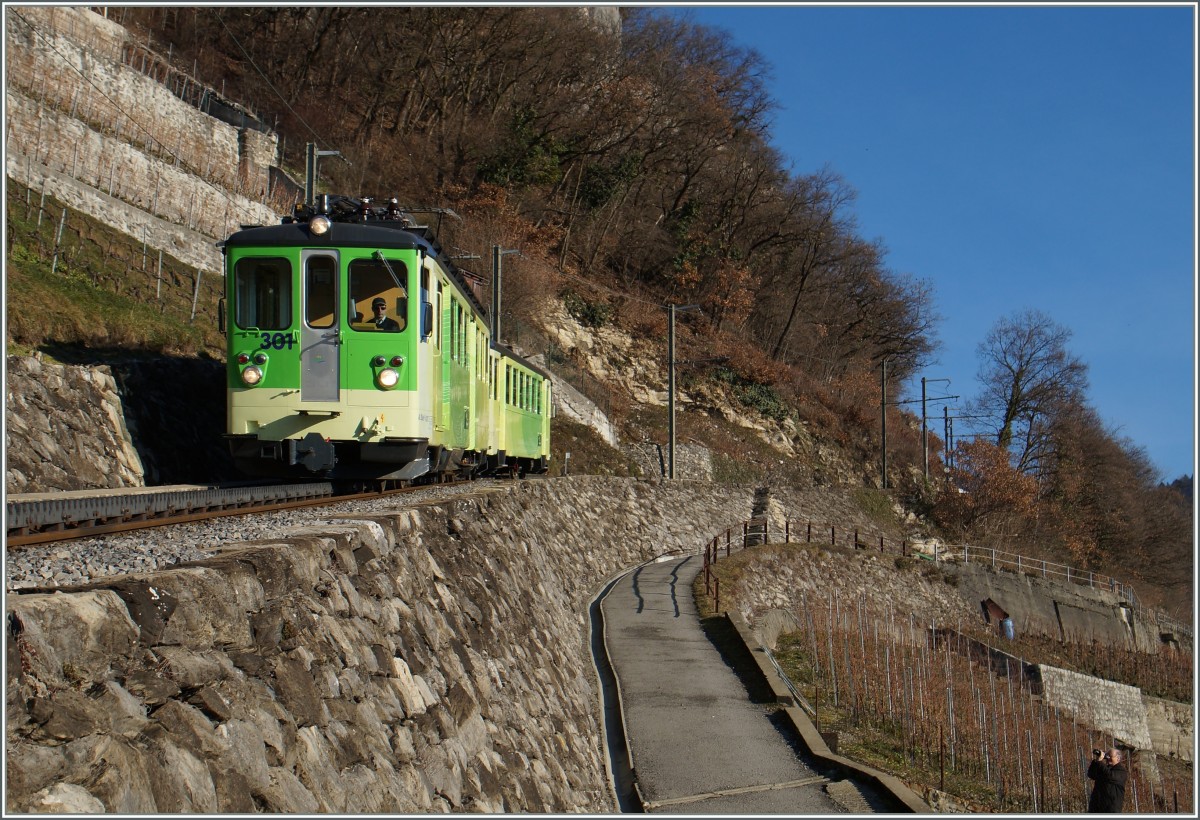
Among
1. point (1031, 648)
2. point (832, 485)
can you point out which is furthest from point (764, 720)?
point (832, 485)

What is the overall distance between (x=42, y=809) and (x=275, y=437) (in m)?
9.50

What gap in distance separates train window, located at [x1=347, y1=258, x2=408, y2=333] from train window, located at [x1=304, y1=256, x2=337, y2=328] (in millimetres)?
249

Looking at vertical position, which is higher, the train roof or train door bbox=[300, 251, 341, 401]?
the train roof

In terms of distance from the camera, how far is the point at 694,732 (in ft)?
37.8

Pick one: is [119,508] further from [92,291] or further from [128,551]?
[92,291]

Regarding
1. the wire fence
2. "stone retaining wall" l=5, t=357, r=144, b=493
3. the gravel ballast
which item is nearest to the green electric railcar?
"stone retaining wall" l=5, t=357, r=144, b=493

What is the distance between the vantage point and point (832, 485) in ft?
161

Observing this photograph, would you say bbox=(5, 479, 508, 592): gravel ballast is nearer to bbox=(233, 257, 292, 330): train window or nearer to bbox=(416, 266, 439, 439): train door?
bbox=(416, 266, 439, 439): train door

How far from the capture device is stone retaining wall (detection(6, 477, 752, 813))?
11.2ft

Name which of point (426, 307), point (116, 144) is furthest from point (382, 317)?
point (116, 144)

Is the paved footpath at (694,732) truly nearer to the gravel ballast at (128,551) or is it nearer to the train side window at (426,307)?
the gravel ballast at (128,551)

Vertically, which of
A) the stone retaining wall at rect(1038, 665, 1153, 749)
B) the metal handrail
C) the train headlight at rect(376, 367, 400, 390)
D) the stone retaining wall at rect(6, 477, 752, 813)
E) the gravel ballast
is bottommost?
the stone retaining wall at rect(1038, 665, 1153, 749)

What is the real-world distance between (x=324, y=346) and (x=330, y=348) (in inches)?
3.1

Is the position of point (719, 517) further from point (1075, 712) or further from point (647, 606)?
point (647, 606)
